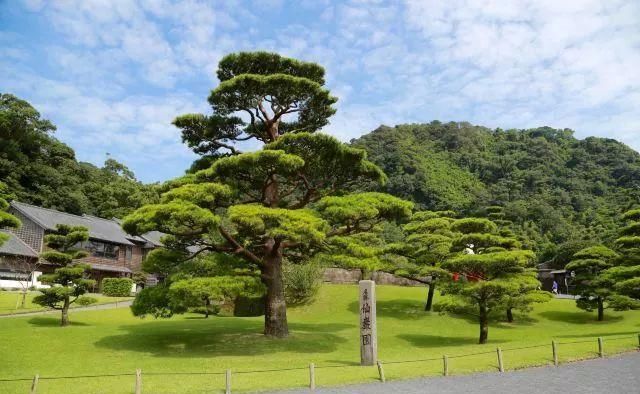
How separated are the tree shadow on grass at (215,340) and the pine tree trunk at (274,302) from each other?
1.39 ft

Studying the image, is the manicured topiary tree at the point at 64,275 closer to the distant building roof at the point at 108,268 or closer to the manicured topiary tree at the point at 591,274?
the distant building roof at the point at 108,268

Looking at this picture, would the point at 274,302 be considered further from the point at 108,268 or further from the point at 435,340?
the point at 108,268

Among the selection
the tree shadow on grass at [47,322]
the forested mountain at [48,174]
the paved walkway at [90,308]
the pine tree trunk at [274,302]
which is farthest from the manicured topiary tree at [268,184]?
the forested mountain at [48,174]

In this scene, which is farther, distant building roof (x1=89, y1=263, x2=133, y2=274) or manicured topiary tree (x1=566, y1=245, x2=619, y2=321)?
distant building roof (x1=89, y1=263, x2=133, y2=274)

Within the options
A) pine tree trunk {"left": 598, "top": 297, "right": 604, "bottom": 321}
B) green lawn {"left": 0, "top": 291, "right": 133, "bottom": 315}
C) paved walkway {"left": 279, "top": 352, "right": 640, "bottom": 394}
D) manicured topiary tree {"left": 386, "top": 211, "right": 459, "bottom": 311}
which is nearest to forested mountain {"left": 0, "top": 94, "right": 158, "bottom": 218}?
green lawn {"left": 0, "top": 291, "right": 133, "bottom": 315}

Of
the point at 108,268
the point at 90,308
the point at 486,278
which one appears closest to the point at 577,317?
the point at 486,278

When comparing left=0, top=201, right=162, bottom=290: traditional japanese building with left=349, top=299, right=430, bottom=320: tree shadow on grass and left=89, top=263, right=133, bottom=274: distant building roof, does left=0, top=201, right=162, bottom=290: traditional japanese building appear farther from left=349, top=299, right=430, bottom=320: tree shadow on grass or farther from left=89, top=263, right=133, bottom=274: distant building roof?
left=349, top=299, right=430, bottom=320: tree shadow on grass

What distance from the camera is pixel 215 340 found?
814 inches

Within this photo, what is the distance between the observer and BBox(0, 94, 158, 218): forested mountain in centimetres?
5641

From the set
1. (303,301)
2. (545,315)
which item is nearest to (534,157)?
(545,315)

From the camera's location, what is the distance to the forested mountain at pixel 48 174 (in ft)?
185

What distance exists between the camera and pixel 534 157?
9675cm

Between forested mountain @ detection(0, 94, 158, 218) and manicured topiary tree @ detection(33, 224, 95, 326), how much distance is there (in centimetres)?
3134

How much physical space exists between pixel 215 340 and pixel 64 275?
33.0ft
